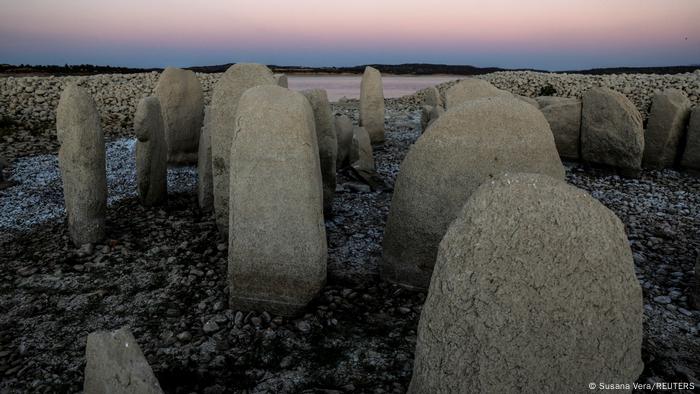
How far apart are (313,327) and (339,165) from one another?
189 inches

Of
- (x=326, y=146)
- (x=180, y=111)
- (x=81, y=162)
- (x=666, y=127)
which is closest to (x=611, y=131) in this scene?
(x=666, y=127)

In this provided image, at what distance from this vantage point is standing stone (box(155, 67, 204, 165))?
842 centimetres

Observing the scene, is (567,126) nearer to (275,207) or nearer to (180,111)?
(180,111)

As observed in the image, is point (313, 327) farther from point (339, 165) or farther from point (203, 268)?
point (339, 165)

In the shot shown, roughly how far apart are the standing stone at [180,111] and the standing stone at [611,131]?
21.4ft

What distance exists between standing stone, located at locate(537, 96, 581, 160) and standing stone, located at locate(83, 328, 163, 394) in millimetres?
8006

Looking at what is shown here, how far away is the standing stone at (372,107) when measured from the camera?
11234 millimetres

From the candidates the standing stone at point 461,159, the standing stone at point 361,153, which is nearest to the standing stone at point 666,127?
the standing stone at point 361,153

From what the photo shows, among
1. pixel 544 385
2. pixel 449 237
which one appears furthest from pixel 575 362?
pixel 449 237

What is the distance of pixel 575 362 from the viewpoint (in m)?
2.07

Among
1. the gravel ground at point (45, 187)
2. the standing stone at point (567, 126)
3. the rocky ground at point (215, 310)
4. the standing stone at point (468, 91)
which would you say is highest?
the standing stone at point (468, 91)

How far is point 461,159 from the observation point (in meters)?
3.86

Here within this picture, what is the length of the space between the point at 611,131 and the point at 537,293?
7.03 m

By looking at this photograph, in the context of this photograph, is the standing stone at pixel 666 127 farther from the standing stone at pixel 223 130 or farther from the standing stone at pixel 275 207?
the standing stone at pixel 275 207
